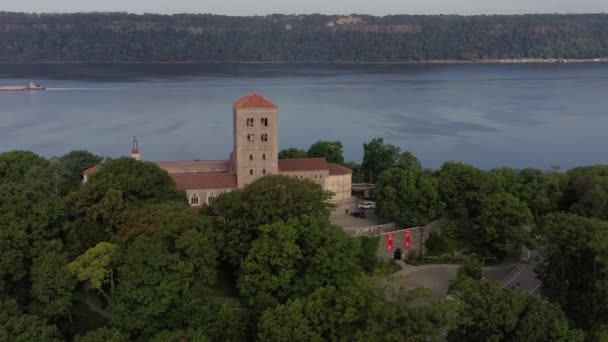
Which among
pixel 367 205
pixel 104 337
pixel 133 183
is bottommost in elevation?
pixel 367 205

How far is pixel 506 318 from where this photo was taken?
21.7 meters

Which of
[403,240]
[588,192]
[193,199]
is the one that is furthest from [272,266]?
[588,192]

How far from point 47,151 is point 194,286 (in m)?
49.7

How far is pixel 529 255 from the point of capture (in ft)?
116

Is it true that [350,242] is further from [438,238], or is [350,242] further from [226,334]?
[438,238]

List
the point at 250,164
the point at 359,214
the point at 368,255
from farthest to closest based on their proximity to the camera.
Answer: the point at 359,214
the point at 250,164
the point at 368,255

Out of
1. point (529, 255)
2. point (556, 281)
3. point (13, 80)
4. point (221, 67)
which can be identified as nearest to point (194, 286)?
point (556, 281)

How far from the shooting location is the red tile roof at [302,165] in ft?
128

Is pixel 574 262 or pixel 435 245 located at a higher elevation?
pixel 574 262

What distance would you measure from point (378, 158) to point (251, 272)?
21102 millimetres

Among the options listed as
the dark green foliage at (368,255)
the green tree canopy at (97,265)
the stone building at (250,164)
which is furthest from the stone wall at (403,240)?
the green tree canopy at (97,265)

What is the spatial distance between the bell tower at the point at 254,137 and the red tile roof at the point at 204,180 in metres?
0.68

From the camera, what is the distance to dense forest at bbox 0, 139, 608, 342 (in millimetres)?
21328

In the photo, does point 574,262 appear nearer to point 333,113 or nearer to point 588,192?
point 588,192
